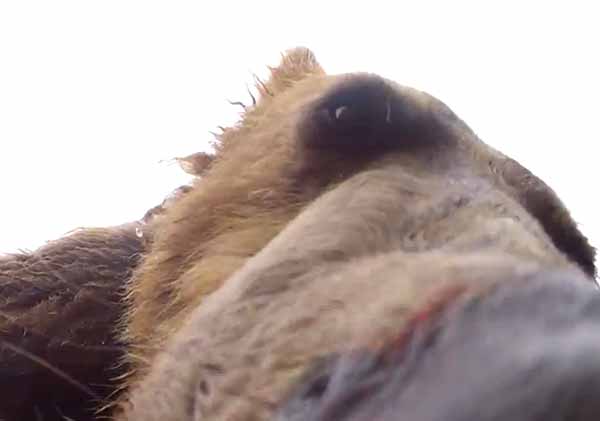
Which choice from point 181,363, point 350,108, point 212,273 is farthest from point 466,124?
point 181,363

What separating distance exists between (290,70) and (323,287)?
237 centimetres

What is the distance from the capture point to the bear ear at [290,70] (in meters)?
4.50

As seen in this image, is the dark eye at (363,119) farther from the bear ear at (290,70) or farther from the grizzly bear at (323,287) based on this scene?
the bear ear at (290,70)

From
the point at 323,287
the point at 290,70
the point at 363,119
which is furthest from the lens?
the point at 290,70

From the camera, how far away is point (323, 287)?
243 cm

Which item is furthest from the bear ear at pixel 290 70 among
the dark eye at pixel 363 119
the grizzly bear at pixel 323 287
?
the dark eye at pixel 363 119

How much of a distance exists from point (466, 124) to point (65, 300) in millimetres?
1667

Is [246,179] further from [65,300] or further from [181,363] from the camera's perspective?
[181,363]

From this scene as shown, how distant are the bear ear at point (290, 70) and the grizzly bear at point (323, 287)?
0.04 ft

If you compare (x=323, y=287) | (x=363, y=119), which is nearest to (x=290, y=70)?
(x=363, y=119)

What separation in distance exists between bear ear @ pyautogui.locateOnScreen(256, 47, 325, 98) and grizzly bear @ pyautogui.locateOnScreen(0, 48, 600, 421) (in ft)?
0.04

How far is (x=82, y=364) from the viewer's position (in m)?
3.69

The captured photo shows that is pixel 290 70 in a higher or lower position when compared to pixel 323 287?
higher

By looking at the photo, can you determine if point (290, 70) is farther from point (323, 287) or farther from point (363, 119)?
point (323, 287)
